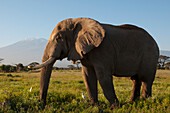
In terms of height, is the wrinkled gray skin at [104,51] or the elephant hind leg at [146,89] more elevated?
the wrinkled gray skin at [104,51]

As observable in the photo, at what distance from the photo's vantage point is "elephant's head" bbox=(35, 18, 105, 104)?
5.27 m

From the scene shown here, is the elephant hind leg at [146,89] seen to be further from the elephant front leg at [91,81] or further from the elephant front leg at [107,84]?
the elephant front leg at [91,81]

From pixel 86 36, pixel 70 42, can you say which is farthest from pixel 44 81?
pixel 86 36

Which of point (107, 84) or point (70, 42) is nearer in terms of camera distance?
point (107, 84)

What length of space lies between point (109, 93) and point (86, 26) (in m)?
2.00

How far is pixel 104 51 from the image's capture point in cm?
532

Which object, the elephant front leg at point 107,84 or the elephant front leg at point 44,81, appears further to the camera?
the elephant front leg at point 44,81

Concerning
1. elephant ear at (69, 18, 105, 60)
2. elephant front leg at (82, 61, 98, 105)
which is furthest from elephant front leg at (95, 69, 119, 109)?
elephant front leg at (82, 61, 98, 105)

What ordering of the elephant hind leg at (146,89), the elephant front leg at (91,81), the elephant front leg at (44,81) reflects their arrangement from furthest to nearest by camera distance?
the elephant hind leg at (146,89)
the elephant front leg at (91,81)
the elephant front leg at (44,81)

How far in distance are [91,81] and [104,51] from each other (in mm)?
1287

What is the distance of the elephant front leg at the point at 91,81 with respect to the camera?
19.9 feet

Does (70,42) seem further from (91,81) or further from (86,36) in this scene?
(91,81)

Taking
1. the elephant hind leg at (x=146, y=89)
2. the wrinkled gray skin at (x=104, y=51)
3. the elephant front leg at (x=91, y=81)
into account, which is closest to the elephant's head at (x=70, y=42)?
the wrinkled gray skin at (x=104, y=51)

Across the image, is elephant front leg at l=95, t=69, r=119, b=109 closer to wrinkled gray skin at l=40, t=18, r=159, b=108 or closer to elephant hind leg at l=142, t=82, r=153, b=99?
wrinkled gray skin at l=40, t=18, r=159, b=108
